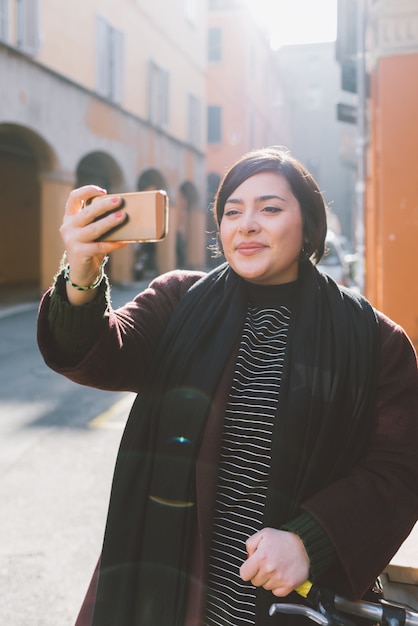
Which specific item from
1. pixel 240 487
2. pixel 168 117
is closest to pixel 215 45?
pixel 168 117

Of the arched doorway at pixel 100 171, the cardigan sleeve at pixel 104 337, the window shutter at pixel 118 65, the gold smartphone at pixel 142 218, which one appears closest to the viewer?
the gold smartphone at pixel 142 218

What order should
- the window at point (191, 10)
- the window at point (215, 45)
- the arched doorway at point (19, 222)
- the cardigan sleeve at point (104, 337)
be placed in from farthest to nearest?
the window at point (215, 45)
the window at point (191, 10)
the arched doorway at point (19, 222)
the cardigan sleeve at point (104, 337)

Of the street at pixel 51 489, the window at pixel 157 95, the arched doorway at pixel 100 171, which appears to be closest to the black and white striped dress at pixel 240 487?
the street at pixel 51 489

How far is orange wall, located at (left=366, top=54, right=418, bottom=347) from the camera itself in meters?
7.42

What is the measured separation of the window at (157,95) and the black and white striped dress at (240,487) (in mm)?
19041

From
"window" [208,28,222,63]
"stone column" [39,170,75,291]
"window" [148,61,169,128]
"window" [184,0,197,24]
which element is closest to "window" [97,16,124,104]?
"window" [148,61,169,128]

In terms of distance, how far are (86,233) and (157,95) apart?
1981 centimetres

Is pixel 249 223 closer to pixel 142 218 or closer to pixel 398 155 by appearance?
pixel 142 218

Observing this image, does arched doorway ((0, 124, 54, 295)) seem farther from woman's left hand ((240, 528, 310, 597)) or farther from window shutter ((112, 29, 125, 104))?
woman's left hand ((240, 528, 310, 597))

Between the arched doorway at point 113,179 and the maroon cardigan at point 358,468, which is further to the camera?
the arched doorway at point 113,179

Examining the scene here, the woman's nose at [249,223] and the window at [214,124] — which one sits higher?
the window at [214,124]

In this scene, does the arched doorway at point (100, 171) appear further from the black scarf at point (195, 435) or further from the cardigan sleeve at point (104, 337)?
the black scarf at point (195, 435)

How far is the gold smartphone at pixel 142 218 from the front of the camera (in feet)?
4.30

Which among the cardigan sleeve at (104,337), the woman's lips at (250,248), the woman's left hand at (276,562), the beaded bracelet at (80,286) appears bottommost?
the woman's left hand at (276,562)
